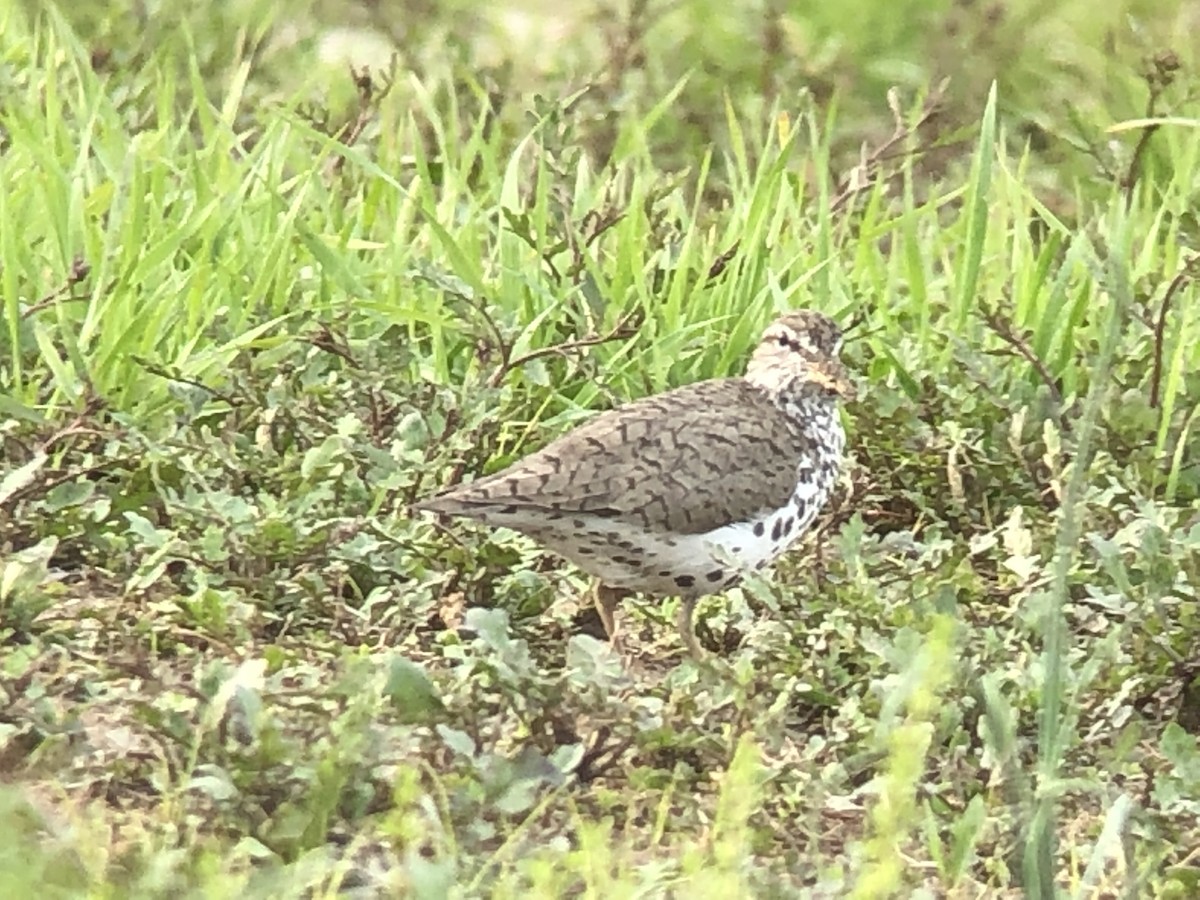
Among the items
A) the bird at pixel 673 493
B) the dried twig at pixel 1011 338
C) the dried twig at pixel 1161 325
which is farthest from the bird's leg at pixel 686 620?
the dried twig at pixel 1161 325

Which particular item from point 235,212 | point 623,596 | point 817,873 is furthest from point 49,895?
point 235,212

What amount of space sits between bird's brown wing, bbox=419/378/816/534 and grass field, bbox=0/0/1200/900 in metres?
0.21

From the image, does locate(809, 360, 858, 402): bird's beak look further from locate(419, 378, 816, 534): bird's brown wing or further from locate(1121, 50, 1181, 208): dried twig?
locate(1121, 50, 1181, 208): dried twig

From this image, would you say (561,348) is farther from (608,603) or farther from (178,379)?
(178,379)

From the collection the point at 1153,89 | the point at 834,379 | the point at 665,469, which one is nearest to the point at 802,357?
the point at 834,379

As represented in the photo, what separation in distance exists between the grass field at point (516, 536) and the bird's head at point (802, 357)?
219 millimetres

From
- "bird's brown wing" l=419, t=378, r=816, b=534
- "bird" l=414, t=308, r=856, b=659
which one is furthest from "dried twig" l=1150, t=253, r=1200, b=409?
"bird's brown wing" l=419, t=378, r=816, b=534

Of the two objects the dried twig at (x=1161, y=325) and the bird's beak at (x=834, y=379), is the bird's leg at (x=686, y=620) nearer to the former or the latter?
the bird's beak at (x=834, y=379)

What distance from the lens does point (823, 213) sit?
599 centimetres

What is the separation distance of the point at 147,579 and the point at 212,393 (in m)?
0.68

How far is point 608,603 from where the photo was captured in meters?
4.62

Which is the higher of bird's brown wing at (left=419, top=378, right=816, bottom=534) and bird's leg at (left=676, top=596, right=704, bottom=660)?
bird's brown wing at (left=419, top=378, right=816, bottom=534)

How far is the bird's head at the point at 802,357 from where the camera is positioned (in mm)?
5012

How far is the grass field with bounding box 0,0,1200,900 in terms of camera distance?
136 inches
